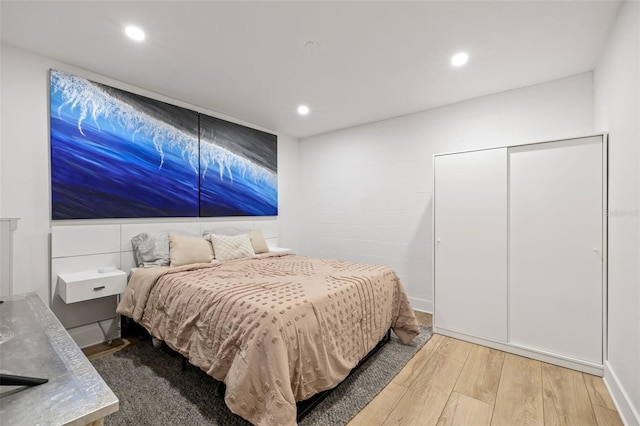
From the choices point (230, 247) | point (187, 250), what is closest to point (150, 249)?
point (187, 250)

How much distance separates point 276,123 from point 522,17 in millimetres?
3004

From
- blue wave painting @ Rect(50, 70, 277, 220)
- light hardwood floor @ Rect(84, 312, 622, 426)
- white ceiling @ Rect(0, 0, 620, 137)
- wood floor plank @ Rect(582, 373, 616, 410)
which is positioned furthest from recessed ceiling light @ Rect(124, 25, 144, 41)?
wood floor plank @ Rect(582, 373, 616, 410)

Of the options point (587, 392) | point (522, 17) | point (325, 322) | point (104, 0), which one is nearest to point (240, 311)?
point (325, 322)

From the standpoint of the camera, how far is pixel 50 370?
3.32ft

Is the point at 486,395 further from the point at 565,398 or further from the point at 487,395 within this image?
the point at 565,398

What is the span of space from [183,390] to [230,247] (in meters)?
1.52

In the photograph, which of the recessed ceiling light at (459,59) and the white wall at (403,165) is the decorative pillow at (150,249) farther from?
the recessed ceiling light at (459,59)

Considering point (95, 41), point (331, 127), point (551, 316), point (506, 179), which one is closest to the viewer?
point (95, 41)

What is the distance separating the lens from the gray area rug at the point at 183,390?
1656mm

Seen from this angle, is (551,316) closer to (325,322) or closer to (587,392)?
(587,392)

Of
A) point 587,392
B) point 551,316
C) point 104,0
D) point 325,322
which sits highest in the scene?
point 104,0

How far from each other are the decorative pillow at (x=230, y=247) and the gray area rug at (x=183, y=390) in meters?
1.06

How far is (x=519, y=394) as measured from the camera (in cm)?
192

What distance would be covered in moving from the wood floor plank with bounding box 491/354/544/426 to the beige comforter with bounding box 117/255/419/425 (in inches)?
29.8
